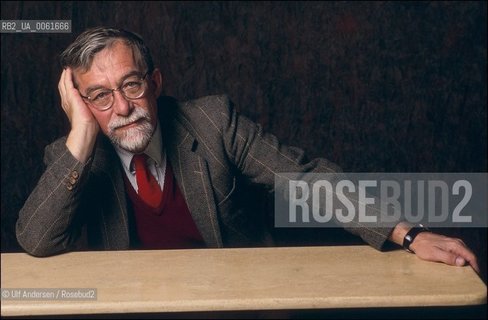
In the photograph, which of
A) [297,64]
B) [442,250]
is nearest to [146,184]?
[442,250]

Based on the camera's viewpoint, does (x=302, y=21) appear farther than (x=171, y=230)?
Yes

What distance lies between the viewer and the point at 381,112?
9.98ft

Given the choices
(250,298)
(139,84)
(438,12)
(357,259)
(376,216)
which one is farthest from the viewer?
(438,12)

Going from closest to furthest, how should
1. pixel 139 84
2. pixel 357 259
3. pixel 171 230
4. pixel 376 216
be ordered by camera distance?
pixel 357 259, pixel 376 216, pixel 139 84, pixel 171 230

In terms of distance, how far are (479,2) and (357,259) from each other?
1.59 meters

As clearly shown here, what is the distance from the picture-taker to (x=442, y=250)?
1.66 m

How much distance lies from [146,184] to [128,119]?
0.57 feet

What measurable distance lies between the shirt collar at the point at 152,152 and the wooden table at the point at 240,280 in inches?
14.1

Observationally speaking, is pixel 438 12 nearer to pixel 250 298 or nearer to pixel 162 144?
pixel 162 144

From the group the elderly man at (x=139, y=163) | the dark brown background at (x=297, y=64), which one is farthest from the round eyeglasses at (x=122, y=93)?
the dark brown background at (x=297, y=64)

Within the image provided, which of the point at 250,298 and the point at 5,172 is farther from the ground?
the point at 250,298

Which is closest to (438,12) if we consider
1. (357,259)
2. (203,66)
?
(203,66)

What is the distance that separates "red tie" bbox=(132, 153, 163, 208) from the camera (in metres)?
2.05
